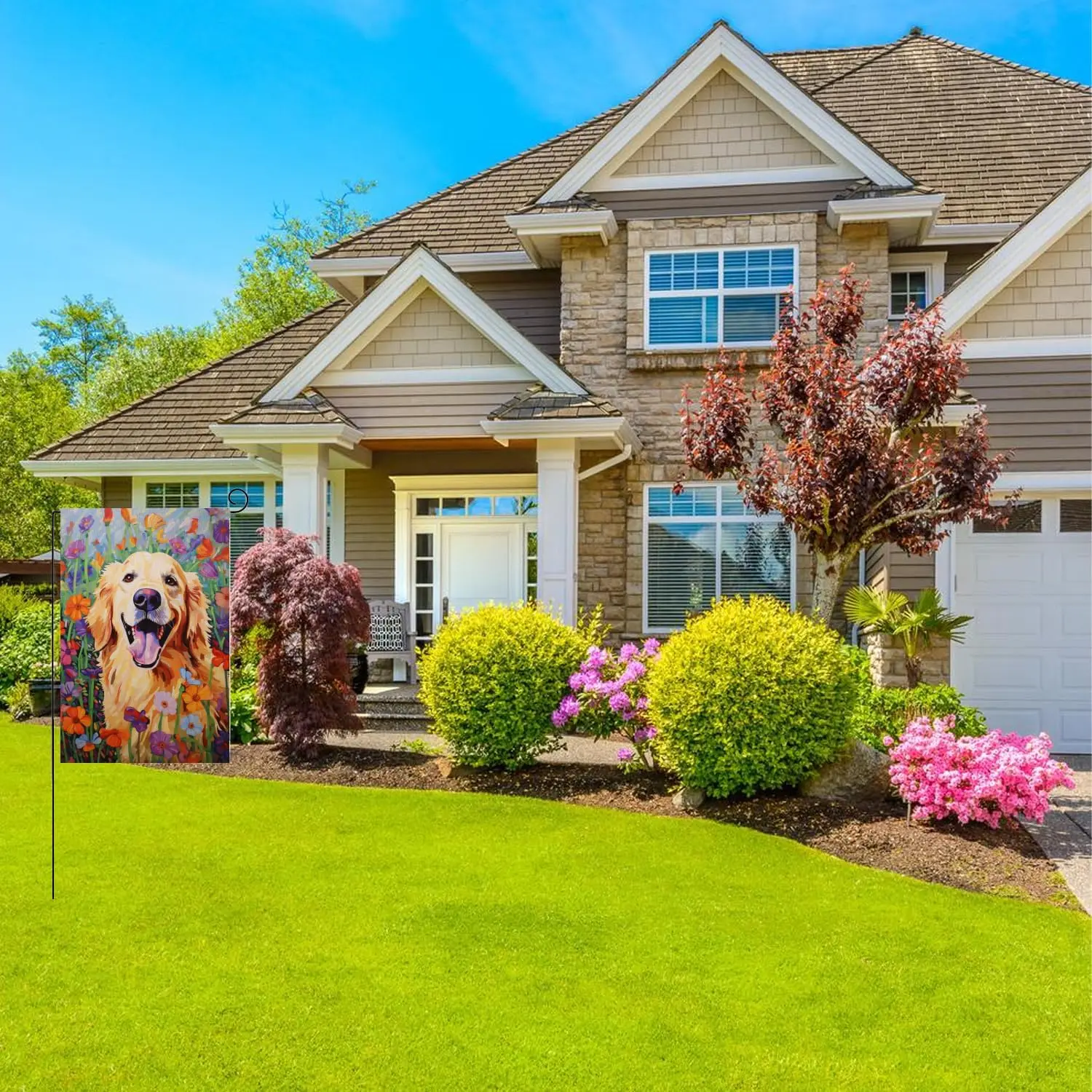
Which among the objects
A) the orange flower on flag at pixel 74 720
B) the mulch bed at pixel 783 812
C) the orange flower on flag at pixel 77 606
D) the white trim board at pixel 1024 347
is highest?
the white trim board at pixel 1024 347

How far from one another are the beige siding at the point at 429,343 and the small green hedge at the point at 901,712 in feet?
19.9

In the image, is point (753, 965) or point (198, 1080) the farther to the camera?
point (753, 965)

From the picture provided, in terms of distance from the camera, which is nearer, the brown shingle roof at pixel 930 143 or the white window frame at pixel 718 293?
the white window frame at pixel 718 293

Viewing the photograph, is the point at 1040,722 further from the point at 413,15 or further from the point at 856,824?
the point at 413,15

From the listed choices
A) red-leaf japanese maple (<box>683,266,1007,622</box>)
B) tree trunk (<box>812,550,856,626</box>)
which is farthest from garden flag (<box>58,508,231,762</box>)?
tree trunk (<box>812,550,856,626</box>)

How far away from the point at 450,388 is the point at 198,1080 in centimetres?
987

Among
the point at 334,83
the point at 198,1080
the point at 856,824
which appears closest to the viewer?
the point at 198,1080

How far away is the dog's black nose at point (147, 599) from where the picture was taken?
6.81 m

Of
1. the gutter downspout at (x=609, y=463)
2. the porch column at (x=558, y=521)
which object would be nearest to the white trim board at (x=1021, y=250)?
the gutter downspout at (x=609, y=463)

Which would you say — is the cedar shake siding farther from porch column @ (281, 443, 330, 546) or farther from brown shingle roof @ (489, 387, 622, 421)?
porch column @ (281, 443, 330, 546)

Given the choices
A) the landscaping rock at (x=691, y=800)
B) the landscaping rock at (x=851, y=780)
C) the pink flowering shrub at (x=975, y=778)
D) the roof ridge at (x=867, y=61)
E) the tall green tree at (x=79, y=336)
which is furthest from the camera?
the tall green tree at (x=79, y=336)

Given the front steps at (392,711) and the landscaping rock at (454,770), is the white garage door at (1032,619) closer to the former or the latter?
the landscaping rock at (454,770)

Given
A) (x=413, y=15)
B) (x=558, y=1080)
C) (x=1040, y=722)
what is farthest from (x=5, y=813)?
(x=413, y=15)

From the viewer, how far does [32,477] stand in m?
31.0
